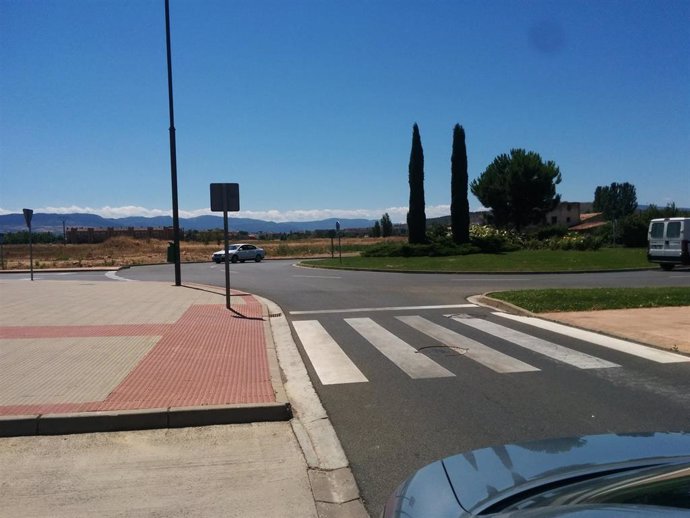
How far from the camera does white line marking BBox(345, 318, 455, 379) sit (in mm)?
7785

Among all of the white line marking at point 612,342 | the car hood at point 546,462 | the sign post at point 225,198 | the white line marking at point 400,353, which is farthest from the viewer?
the sign post at point 225,198

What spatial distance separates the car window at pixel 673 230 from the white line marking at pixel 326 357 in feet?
71.8

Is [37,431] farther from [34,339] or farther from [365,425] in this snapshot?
[34,339]

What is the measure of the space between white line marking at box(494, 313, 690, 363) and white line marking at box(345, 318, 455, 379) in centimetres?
299

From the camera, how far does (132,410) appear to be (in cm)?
570

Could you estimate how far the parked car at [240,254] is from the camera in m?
45.6

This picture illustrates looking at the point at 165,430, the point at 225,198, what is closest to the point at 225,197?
the point at 225,198

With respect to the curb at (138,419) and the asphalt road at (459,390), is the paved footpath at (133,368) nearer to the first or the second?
the curb at (138,419)

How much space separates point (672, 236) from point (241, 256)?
3033cm

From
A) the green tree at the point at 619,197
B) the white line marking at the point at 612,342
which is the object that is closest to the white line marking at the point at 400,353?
the white line marking at the point at 612,342

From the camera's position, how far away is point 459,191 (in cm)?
4381

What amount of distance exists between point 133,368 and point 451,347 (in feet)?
15.7

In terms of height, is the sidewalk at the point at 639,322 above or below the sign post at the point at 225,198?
below

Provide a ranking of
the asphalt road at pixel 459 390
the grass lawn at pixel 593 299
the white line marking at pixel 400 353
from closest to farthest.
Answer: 1. the asphalt road at pixel 459 390
2. the white line marking at pixel 400 353
3. the grass lawn at pixel 593 299
